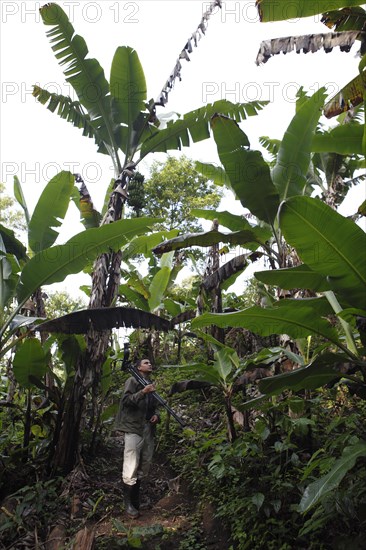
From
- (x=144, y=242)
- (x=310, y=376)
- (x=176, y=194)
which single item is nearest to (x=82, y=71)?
(x=144, y=242)

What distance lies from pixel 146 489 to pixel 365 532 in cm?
314

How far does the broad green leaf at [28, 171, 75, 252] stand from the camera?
5066 mm

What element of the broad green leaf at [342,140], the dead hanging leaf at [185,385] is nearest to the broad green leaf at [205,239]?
the broad green leaf at [342,140]

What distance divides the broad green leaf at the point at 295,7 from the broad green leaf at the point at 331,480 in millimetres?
3716

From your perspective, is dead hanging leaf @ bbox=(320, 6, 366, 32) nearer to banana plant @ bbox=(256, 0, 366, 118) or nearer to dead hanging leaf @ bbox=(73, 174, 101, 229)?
banana plant @ bbox=(256, 0, 366, 118)

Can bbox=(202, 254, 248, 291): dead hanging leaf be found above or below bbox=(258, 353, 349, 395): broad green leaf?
above

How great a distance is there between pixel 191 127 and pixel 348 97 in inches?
96.4

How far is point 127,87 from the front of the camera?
20.2 feet

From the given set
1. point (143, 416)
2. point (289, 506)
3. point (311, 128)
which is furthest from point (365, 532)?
point (311, 128)

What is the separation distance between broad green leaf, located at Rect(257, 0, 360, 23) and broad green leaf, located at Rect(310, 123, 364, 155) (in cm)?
105

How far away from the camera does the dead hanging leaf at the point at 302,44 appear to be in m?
4.38

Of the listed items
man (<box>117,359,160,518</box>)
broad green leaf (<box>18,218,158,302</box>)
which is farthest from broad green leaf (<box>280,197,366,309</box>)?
man (<box>117,359,160,518</box>)

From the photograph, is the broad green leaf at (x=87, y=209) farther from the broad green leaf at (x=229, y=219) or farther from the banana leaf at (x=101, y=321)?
the banana leaf at (x=101, y=321)

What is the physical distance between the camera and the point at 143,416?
16.1 ft
